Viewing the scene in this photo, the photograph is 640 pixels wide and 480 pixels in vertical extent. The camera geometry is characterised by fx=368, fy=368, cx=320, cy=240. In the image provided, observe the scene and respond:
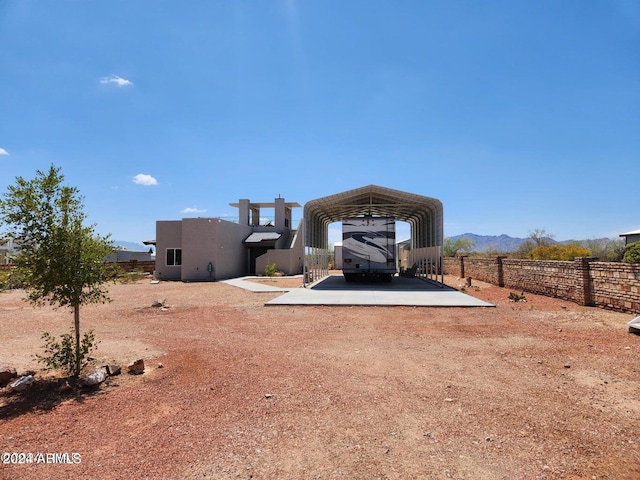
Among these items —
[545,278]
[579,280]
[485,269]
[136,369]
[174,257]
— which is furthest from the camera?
[174,257]

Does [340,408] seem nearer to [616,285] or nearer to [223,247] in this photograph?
[616,285]

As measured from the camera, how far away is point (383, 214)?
2780 centimetres

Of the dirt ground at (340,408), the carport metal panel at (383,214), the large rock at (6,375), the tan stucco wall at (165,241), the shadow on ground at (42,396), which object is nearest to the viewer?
the dirt ground at (340,408)

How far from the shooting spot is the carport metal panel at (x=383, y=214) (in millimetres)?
19531

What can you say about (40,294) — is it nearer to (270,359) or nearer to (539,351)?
(270,359)

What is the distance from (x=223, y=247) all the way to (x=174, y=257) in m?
3.59

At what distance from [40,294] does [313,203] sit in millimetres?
15348

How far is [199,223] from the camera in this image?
25.7 metres

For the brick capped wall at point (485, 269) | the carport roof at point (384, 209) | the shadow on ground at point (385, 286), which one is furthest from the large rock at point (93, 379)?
the brick capped wall at point (485, 269)

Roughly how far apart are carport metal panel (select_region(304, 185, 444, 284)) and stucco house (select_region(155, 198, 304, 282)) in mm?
3670

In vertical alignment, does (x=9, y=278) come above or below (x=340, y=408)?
above

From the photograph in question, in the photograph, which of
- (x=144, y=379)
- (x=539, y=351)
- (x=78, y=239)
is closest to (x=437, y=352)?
(x=539, y=351)

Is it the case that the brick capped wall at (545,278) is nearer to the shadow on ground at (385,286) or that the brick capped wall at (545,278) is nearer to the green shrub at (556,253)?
the shadow on ground at (385,286)

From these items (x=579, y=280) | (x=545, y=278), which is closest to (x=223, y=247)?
(x=545, y=278)
